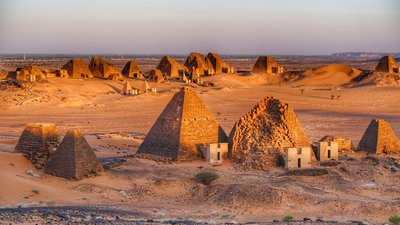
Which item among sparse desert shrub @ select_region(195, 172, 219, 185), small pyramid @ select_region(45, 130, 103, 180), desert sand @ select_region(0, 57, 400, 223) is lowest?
desert sand @ select_region(0, 57, 400, 223)

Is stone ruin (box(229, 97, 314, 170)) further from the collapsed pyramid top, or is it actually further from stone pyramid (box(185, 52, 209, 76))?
stone pyramid (box(185, 52, 209, 76))

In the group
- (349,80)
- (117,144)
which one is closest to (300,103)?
(349,80)

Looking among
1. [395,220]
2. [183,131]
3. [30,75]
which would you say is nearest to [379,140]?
[183,131]

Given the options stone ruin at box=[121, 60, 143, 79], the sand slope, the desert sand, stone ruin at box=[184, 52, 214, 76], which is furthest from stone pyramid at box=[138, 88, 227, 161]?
the sand slope

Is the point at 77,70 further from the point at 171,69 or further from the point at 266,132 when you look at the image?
the point at 266,132

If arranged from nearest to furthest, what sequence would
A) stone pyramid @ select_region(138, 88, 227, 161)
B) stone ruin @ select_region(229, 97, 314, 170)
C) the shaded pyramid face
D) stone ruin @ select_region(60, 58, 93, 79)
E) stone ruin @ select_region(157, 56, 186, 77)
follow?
1. stone ruin @ select_region(229, 97, 314, 170)
2. the shaded pyramid face
3. stone pyramid @ select_region(138, 88, 227, 161)
4. stone ruin @ select_region(60, 58, 93, 79)
5. stone ruin @ select_region(157, 56, 186, 77)

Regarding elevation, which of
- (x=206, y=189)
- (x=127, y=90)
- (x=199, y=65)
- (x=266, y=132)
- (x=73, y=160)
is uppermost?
(x=199, y=65)

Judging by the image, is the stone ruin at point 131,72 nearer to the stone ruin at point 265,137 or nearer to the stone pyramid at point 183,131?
the stone pyramid at point 183,131

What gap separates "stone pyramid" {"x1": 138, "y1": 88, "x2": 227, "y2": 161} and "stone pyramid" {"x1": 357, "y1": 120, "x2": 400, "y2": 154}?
375 centimetres

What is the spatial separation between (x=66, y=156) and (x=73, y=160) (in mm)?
227

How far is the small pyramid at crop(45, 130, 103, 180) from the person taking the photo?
48.2 feet

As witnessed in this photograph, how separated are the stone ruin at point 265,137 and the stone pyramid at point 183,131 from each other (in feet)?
2.17

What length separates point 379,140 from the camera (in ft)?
59.7


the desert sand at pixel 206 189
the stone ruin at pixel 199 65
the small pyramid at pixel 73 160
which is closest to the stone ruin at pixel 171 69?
Answer: the stone ruin at pixel 199 65
